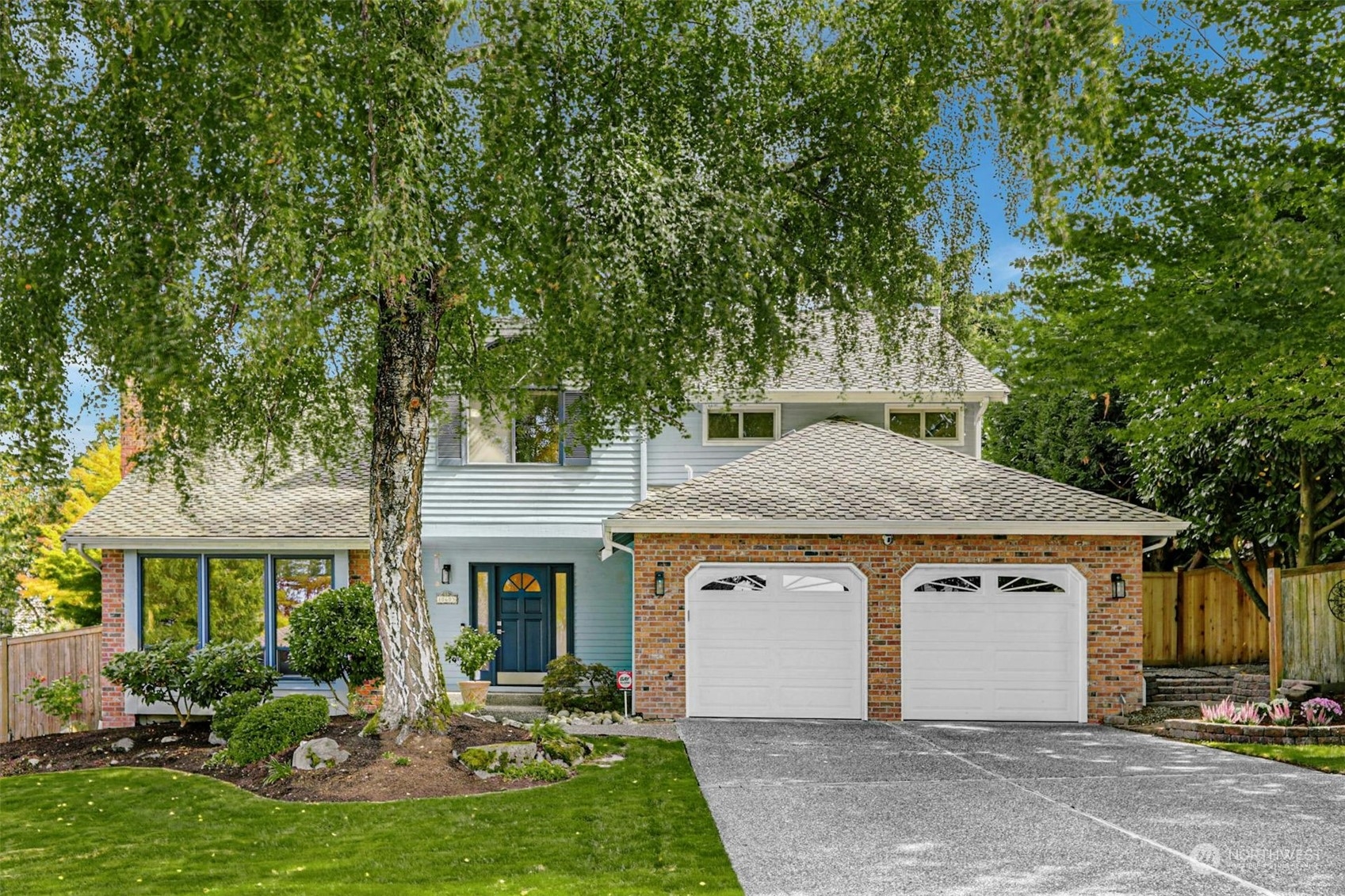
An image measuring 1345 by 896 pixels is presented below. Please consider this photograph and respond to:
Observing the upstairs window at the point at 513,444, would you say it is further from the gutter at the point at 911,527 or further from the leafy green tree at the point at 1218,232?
the leafy green tree at the point at 1218,232

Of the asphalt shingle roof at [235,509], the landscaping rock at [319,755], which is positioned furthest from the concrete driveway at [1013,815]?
the asphalt shingle roof at [235,509]

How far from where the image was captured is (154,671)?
12773mm

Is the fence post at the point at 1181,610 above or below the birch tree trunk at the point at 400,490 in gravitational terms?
below

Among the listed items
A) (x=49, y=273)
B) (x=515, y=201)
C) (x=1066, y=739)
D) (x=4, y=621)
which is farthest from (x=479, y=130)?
(x=4, y=621)

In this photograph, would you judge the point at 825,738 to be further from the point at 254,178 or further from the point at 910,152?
the point at 254,178

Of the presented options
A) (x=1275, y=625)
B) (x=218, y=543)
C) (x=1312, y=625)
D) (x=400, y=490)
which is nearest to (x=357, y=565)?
(x=218, y=543)

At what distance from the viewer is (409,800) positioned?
9070 mm

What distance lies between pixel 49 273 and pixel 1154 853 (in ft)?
26.7

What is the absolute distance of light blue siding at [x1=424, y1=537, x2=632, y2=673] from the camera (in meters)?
17.3

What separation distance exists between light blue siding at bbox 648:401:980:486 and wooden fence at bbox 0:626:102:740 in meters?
8.11

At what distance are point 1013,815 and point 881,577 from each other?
18.7ft

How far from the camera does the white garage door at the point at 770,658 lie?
45.9ft

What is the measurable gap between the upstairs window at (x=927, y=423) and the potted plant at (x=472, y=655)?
23.3 ft

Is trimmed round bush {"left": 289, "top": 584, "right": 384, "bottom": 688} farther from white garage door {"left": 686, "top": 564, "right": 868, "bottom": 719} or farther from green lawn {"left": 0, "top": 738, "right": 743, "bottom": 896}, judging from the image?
white garage door {"left": 686, "top": 564, "right": 868, "bottom": 719}
